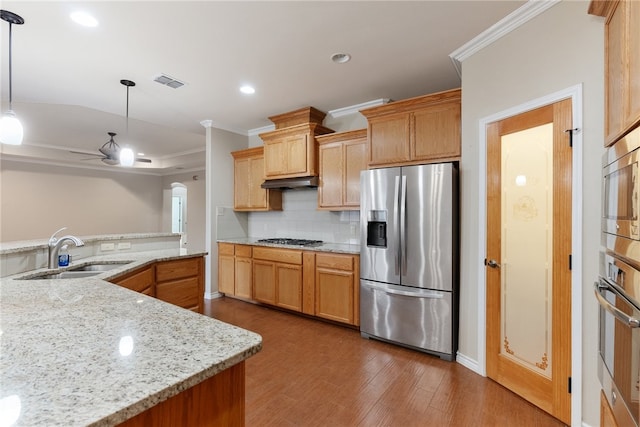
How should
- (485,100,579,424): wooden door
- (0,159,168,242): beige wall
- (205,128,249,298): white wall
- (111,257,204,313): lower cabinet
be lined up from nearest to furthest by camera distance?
(485,100,579,424): wooden door → (111,257,204,313): lower cabinet → (205,128,249,298): white wall → (0,159,168,242): beige wall

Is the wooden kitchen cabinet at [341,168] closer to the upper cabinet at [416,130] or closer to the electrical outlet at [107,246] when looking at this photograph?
the upper cabinet at [416,130]

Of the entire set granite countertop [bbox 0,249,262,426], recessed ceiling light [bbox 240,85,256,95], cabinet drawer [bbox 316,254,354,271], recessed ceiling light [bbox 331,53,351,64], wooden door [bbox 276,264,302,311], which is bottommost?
wooden door [bbox 276,264,302,311]

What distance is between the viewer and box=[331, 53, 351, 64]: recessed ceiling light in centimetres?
265

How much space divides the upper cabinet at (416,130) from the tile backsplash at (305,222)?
990mm

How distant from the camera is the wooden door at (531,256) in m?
1.89

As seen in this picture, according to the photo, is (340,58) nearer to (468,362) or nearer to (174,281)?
(174,281)

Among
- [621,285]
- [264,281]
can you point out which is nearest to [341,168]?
[264,281]

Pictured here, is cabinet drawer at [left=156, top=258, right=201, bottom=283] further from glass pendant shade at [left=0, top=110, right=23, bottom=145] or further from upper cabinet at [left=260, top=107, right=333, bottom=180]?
upper cabinet at [left=260, top=107, right=333, bottom=180]

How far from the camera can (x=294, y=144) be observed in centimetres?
405

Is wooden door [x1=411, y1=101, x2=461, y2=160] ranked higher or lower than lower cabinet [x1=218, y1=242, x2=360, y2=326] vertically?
higher

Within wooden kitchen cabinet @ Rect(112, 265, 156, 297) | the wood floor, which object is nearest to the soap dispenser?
wooden kitchen cabinet @ Rect(112, 265, 156, 297)

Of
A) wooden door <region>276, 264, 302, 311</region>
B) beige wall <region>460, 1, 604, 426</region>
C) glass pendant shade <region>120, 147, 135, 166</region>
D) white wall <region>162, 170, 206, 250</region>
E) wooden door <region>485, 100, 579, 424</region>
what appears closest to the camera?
beige wall <region>460, 1, 604, 426</region>

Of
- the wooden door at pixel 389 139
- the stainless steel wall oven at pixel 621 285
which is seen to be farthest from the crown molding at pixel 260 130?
the stainless steel wall oven at pixel 621 285

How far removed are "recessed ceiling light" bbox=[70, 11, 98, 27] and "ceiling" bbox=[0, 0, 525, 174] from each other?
0.15ft
